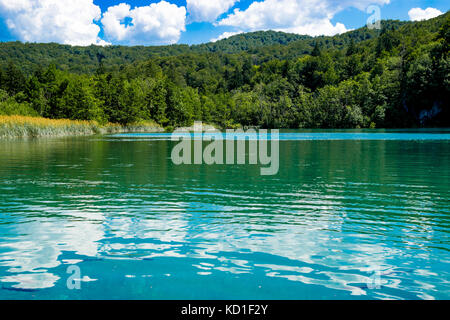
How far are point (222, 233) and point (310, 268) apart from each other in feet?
9.36

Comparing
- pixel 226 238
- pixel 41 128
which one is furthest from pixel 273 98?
pixel 226 238

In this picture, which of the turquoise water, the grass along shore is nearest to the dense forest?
the grass along shore

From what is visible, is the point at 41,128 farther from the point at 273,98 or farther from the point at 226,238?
the point at 273,98

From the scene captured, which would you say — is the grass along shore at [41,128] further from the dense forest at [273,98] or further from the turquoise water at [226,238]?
the turquoise water at [226,238]

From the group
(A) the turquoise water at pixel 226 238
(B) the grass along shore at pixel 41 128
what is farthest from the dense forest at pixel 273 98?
(A) the turquoise water at pixel 226 238

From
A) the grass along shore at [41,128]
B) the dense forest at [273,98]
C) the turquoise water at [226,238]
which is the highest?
the dense forest at [273,98]

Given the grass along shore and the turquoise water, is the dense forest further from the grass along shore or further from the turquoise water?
the turquoise water

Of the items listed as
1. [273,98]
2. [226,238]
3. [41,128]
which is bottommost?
[226,238]

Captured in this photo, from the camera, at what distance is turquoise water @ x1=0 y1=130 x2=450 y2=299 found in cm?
673

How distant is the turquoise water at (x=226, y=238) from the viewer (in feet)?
22.1

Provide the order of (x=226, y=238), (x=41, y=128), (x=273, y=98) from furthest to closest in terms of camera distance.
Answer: (x=273, y=98) → (x=41, y=128) → (x=226, y=238)

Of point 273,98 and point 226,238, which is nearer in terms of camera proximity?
point 226,238

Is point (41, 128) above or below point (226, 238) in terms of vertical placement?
above

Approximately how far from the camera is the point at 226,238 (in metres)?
9.41
